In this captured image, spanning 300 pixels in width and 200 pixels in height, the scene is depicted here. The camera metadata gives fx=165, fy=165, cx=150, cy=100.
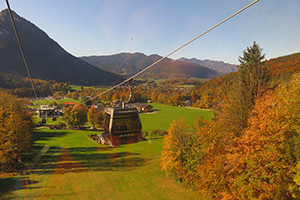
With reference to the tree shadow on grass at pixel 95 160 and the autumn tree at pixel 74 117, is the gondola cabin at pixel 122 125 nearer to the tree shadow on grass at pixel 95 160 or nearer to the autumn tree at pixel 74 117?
the tree shadow on grass at pixel 95 160

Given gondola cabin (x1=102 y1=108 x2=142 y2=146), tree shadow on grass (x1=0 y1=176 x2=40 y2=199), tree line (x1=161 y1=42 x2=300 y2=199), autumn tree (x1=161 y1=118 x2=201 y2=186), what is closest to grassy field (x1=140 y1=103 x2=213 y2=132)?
tree line (x1=161 y1=42 x2=300 y2=199)

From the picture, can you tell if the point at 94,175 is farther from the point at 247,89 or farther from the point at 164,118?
the point at 164,118

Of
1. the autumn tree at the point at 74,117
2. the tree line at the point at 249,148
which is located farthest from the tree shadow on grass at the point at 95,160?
the autumn tree at the point at 74,117

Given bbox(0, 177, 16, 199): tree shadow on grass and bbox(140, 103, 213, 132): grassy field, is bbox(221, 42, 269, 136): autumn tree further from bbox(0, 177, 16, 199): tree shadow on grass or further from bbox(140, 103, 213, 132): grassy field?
bbox(0, 177, 16, 199): tree shadow on grass

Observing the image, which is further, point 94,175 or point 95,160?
point 95,160

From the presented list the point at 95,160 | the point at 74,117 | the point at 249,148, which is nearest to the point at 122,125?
the point at 249,148
